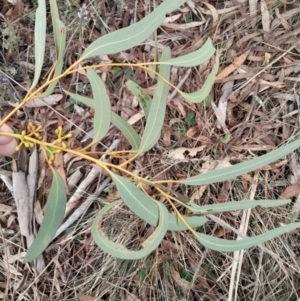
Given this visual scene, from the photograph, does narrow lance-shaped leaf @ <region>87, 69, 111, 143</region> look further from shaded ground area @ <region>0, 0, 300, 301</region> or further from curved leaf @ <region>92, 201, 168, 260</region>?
shaded ground area @ <region>0, 0, 300, 301</region>

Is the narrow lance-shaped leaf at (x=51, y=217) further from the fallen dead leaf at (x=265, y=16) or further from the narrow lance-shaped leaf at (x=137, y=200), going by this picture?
the fallen dead leaf at (x=265, y=16)

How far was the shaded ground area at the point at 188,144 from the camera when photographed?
58.7 inches

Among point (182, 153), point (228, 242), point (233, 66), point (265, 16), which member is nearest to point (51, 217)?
point (228, 242)

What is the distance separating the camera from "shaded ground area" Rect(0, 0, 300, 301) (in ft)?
4.89

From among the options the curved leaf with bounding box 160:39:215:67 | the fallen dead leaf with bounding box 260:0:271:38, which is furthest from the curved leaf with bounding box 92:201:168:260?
the fallen dead leaf with bounding box 260:0:271:38

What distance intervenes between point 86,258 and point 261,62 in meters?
0.87

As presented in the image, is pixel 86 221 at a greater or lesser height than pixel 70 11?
lesser

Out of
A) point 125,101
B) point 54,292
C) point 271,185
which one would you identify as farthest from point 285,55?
point 54,292

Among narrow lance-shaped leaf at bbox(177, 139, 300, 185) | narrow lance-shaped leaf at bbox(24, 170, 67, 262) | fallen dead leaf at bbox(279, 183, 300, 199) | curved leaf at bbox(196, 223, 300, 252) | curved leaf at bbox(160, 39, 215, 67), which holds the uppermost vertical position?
curved leaf at bbox(160, 39, 215, 67)

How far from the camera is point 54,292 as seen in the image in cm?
154

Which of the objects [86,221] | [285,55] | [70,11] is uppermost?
[70,11]

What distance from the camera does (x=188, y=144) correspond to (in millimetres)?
1508

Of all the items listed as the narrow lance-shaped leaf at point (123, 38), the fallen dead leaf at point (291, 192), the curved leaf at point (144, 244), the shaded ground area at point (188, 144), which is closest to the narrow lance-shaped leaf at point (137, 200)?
the curved leaf at point (144, 244)

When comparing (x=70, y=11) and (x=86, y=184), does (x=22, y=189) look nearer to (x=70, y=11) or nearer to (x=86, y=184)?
(x=86, y=184)
